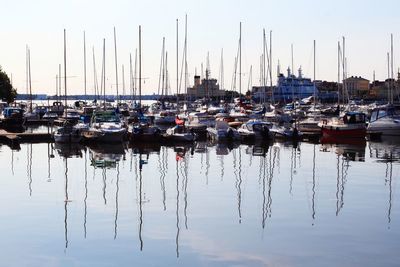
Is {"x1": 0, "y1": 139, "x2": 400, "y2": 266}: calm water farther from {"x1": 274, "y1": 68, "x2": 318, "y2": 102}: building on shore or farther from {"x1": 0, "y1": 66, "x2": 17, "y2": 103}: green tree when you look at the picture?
{"x1": 274, "y1": 68, "x2": 318, "y2": 102}: building on shore

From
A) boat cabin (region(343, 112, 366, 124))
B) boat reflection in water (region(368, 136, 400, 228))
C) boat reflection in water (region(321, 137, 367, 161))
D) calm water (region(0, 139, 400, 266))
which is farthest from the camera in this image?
boat cabin (region(343, 112, 366, 124))

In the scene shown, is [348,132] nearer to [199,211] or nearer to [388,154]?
[388,154]

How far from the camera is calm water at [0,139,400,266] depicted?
16641mm

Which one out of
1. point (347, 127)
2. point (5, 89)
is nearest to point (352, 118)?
point (347, 127)

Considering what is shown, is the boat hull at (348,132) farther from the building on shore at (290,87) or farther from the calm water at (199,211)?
the building on shore at (290,87)

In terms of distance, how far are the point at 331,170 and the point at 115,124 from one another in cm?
2246

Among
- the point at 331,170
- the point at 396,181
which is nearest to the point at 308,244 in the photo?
the point at 396,181

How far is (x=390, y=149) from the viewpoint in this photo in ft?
157

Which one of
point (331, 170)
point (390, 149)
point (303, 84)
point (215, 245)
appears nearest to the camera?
point (215, 245)

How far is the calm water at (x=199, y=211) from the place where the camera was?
54.6 ft

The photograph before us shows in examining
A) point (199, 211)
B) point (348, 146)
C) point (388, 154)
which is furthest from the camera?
point (348, 146)

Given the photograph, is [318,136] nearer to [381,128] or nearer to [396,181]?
[381,128]

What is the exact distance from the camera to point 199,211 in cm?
2241

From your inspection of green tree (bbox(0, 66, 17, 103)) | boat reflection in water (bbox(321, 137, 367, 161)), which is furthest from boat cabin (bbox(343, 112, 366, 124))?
green tree (bbox(0, 66, 17, 103))
